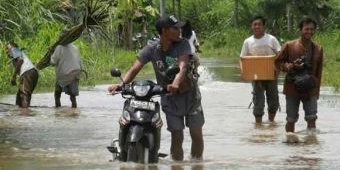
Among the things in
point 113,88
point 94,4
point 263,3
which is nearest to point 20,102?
point 94,4

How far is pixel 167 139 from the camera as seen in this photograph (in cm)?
1109

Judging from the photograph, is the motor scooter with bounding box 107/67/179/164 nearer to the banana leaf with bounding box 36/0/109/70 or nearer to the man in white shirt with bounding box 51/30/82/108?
the banana leaf with bounding box 36/0/109/70

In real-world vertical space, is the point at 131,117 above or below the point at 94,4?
below

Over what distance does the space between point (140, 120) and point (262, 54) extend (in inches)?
216

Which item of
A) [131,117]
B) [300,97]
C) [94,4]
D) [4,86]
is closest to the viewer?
[131,117]

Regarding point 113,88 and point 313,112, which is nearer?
point 113,88

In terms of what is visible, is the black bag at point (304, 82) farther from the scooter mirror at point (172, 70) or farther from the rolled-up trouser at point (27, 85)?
the rolled-up trouser at point (27, 85)

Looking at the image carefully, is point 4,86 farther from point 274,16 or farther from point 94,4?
point 274,16

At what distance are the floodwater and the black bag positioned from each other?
0.67 m

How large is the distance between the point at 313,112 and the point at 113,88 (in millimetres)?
3712

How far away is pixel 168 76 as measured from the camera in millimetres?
8164

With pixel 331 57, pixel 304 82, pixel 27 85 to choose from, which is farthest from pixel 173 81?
pixel 331 57

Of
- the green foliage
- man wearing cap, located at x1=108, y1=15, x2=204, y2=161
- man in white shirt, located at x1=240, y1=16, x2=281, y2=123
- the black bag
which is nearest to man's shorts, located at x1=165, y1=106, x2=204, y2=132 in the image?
man wearing cap, located at x1=108, y1=15, x2=204, y2=161

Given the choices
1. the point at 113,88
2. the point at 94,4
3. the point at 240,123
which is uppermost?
the point at 94,4
